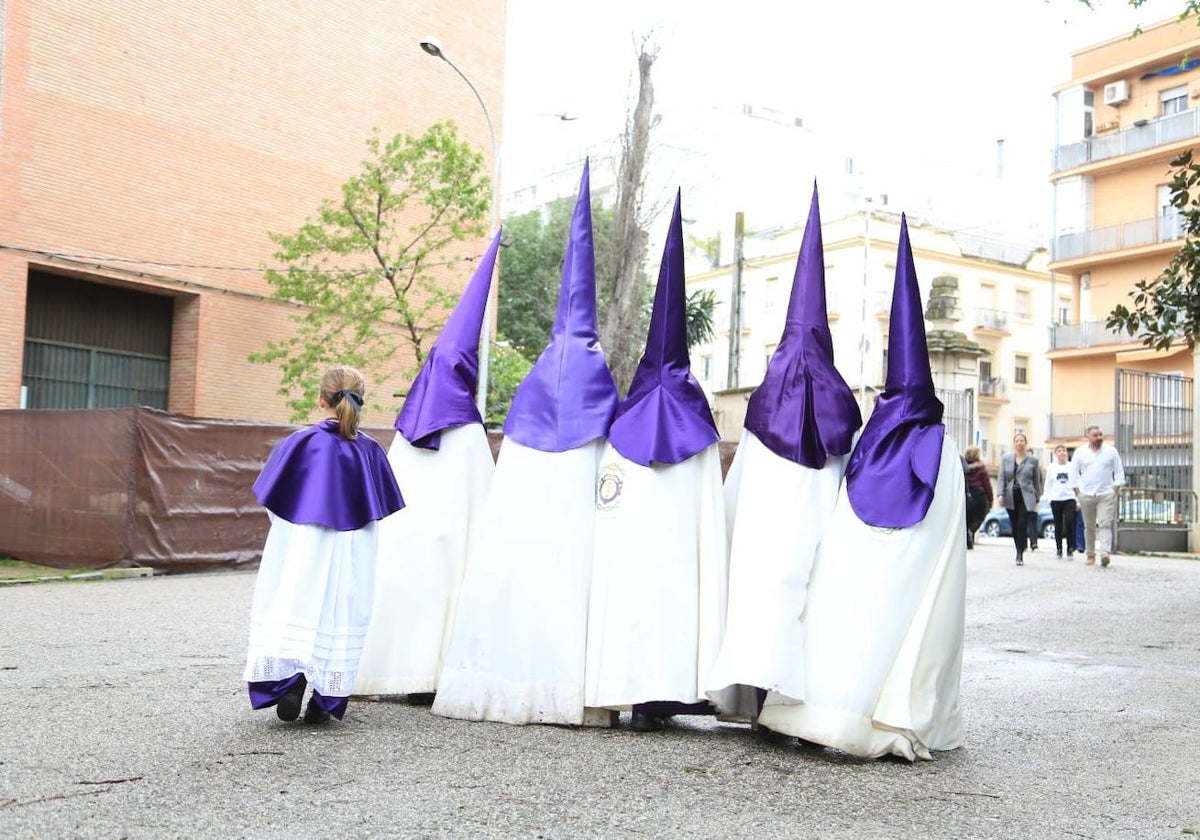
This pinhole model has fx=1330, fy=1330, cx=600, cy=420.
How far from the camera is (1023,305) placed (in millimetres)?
60094

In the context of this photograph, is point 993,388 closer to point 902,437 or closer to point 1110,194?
point 1110,194

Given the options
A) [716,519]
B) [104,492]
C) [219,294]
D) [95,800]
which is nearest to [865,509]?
[716,519]

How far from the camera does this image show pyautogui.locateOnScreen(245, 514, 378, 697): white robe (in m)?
6.32

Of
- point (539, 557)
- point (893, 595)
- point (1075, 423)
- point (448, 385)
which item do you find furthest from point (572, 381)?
point (1075, 423)

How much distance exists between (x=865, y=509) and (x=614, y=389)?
1578mm

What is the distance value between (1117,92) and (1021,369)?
16.4 metres

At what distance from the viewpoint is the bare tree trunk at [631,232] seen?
29.6m

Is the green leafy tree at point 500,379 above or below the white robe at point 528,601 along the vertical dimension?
above

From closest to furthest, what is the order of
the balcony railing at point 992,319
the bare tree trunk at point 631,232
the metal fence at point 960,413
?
1. the metal fence at point 960,413
2. the bare tree trunk at point 631,232
3. the balcony railing at point 992,319

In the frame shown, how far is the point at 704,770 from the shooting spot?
5684 millimetres

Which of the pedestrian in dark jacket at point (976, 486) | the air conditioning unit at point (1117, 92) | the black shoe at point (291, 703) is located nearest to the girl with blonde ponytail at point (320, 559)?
the black shoe at point (291, 703)

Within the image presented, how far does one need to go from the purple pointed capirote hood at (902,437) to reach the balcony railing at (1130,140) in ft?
137

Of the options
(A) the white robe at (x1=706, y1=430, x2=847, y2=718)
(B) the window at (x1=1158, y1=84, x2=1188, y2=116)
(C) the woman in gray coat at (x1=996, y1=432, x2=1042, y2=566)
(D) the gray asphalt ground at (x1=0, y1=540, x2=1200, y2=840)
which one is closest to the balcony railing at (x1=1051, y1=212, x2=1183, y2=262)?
(B) the window at (x1=1158, y1=84, x2=1188, y2=116)

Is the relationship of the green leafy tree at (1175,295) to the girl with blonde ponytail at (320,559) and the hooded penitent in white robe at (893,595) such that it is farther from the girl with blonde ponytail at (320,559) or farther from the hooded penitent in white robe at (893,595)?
the girl with blonde ponytail at (320,559)
